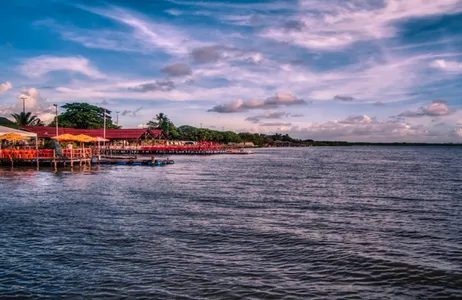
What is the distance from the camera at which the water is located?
9.66 m

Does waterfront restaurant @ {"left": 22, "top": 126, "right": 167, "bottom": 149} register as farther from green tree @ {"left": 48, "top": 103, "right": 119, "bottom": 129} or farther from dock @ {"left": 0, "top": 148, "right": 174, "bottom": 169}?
dock @ {"left": 0, "top": 148, "right": 174, "bottom": 169}

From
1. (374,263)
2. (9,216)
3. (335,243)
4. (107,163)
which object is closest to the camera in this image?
(374,263)

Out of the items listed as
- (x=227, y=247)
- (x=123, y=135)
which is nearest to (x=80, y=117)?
(x=123, y=135)

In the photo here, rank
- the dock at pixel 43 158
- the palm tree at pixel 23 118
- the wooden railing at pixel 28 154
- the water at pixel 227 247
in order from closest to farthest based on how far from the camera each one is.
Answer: the water at pixel 227 247, the dock at pixel 43 158, the wooden railing at pixel 28 154, the palm tree at pixel 23 118

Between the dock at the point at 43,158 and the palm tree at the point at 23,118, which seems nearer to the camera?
the dock at the point at 43,158

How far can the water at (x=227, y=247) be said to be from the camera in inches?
380

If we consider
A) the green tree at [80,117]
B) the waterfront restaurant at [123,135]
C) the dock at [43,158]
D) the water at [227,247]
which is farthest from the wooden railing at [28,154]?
the green tree at [80,117]

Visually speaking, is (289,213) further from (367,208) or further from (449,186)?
(449,186)

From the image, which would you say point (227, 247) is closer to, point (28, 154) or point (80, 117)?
point (28, 154)

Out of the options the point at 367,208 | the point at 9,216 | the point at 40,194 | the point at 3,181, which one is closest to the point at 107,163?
the point at 3,181

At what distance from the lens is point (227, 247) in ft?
42.5

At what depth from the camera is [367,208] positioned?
21156 millimetres

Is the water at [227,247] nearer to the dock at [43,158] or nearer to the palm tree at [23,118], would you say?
the dock at [43,158]

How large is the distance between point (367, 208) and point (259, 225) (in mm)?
7925
